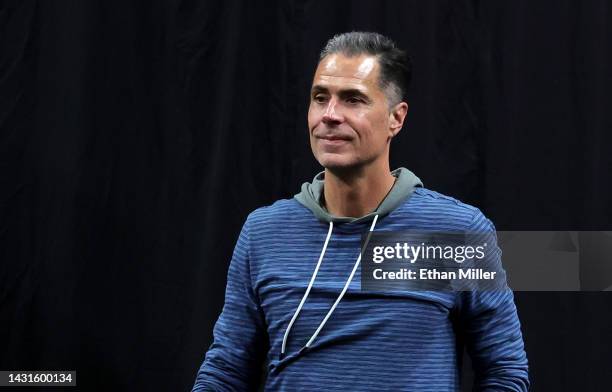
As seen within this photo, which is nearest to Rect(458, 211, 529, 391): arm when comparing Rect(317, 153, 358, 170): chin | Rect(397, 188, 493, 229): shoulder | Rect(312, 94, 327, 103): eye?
Rect(397, 188, 493, 229): shoulder

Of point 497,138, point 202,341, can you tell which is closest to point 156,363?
point 202,341

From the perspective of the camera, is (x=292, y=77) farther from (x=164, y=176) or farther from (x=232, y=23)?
(x=164, y=176)

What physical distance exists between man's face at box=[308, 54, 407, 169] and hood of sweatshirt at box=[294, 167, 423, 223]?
6cm

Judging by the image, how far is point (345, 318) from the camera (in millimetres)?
1406

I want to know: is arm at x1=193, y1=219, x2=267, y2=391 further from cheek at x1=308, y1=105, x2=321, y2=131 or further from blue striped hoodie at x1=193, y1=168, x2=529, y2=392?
cheek at x1=308, y1=105, x2=321, y2=131

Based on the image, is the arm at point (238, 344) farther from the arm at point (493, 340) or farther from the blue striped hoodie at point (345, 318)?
the arm at point (493, 340)

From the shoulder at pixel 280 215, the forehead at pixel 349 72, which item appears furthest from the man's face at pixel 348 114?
the shoulder at pixel 280 215

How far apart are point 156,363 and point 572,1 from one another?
1.47 m

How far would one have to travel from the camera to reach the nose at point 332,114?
1438 mm

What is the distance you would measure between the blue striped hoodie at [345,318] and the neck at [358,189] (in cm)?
2

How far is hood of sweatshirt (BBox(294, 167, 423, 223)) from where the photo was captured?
147 centimetres

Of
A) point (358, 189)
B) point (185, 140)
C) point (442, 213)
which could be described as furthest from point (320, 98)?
point (185, 140)

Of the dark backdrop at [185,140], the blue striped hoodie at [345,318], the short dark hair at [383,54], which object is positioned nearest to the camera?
the blue striped hoodie at [345,318]

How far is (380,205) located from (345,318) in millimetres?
193
